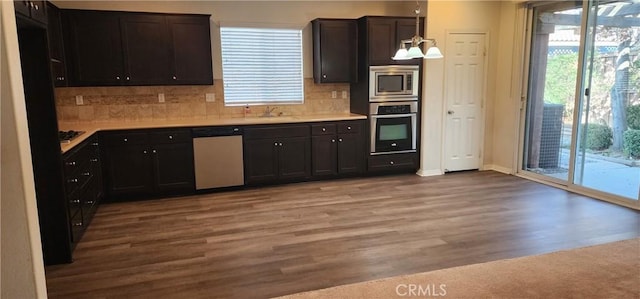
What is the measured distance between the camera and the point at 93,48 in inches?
187

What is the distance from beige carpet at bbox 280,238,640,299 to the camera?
2639 mm

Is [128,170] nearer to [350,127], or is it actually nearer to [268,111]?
[268,111]

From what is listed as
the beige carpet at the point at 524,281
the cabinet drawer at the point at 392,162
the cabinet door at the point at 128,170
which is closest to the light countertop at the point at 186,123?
the cabinet door at the point at 128,170

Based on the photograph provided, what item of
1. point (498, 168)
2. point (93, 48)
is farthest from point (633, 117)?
point (93, 48)

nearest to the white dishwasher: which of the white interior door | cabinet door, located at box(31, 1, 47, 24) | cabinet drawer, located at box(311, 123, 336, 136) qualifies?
cabinet drawer, located at box(311, 123, 336, 136)

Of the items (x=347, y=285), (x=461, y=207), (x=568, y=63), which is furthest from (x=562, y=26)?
(x=347, y=285)

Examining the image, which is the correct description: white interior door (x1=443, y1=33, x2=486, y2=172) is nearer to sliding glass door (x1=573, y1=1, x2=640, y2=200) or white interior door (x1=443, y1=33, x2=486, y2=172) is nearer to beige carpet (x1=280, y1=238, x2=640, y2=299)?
sliding glass door (x1=573, y1=1, x2=640, y2=200)

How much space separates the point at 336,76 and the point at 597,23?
3077 mm

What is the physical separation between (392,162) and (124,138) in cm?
340

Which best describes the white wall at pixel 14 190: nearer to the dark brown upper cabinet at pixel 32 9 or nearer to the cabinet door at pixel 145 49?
the dark brown upper cabinet at pixel 32 9

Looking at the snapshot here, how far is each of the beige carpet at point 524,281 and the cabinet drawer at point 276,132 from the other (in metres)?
2.84

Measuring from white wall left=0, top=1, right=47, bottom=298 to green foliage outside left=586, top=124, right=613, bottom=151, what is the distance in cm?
532

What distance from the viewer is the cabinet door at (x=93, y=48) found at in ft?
15.3

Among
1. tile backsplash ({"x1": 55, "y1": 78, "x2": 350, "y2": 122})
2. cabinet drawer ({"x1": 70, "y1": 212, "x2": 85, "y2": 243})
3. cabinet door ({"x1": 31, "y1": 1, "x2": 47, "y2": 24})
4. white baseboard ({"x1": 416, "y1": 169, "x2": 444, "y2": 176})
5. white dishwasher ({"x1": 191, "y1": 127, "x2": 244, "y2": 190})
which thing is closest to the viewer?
cabinet door ({"x1": 31, "y1": 1, "x2": 47, "y2": 24})
